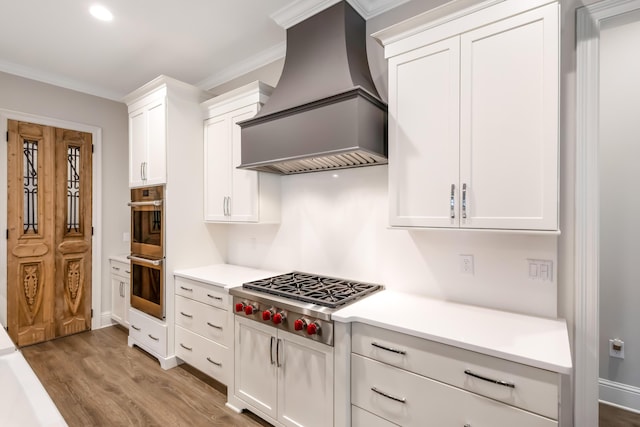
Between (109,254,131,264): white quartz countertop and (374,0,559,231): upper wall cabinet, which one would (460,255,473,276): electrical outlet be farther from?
(109,254,131,264): white quartz countertop

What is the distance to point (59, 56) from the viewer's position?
3117mm

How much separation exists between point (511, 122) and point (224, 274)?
246cm

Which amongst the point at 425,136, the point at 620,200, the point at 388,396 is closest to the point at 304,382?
the point at 388,396

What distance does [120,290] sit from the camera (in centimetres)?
384

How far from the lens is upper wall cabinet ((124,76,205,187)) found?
9.67 feet

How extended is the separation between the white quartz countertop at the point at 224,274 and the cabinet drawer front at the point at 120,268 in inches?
43.2

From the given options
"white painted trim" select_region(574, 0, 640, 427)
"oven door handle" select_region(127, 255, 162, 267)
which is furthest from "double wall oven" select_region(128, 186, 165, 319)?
"white painted trim" select_region(574, 0, 640, 427)

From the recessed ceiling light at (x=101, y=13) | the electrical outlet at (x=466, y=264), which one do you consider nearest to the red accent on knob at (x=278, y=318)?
the electrical outlet at (x=466, y=264)

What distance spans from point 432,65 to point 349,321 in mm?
1495

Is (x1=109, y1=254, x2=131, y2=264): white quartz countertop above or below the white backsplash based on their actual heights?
below

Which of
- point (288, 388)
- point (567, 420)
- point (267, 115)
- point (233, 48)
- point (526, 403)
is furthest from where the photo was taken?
point (233, 48)

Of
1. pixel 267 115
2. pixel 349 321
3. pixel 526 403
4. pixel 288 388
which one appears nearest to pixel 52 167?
pixel 267 115

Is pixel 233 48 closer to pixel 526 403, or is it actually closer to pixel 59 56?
pixel 59 56

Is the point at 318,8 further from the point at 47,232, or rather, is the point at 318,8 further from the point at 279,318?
Answer: the point at 47,232
